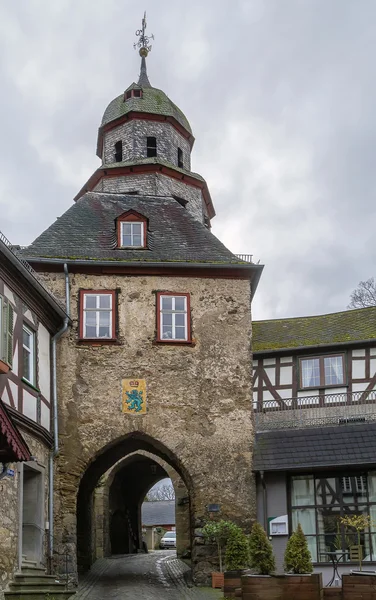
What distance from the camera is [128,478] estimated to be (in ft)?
112

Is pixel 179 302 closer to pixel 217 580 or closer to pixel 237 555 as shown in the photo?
pixel 237 555

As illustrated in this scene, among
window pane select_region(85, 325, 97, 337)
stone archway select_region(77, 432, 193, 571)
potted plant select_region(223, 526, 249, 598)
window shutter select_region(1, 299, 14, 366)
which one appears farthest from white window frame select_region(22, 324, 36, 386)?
potted plant select_region(223, 526, 249, 598)

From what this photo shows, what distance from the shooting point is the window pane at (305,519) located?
1895 cm

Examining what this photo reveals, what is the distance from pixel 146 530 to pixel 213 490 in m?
37.0

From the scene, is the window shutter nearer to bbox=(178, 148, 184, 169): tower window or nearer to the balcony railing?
the balcony railing

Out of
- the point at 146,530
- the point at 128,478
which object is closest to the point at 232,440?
the point at 128,478

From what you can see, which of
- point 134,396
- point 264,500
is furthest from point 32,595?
point 264,500

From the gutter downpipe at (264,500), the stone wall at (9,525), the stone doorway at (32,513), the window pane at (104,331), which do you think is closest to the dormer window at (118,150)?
the window pane at (104,331)

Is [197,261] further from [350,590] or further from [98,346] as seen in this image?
[350,590]

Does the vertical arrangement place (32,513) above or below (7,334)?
below

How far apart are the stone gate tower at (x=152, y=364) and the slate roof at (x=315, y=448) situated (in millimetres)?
472

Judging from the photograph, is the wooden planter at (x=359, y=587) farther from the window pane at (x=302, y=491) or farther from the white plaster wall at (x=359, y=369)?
the white plaster wall at (x=359, y=369)

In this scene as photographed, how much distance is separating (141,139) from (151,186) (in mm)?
2570

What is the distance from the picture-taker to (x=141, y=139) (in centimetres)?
3053
